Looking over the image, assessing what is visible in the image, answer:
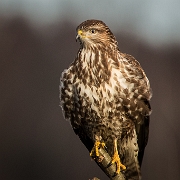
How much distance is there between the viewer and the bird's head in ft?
18.2

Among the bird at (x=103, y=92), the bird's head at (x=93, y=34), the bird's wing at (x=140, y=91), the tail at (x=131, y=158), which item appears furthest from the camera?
the tail at (x=131, y=158)

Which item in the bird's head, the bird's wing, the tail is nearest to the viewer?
the bird's head

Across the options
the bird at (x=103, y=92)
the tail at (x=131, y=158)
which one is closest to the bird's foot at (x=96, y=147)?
the bird at (x=103, y=92)

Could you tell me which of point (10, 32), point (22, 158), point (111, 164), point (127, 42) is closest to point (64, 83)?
point (111, 164)

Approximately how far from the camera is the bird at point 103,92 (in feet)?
18.6

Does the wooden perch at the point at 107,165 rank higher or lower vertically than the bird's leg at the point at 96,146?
lower

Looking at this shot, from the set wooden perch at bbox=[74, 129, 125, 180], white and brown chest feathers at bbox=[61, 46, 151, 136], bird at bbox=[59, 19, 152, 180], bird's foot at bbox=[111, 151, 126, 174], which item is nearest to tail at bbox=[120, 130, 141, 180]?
bird at bbox=[59, 19, 152, 180]

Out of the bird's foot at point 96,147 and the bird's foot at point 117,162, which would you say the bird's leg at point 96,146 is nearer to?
the bird's foot at point 96,147

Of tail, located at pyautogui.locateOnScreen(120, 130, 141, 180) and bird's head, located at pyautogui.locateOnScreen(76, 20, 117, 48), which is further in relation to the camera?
tail, located at pyautogui.locateOnScreen(120, 130, 141, 180)

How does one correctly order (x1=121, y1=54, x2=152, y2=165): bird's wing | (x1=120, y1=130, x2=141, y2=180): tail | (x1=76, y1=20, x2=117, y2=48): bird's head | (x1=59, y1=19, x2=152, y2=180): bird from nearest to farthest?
(x1=76, y1=20, x2=117, y2=48): bird's head < (x1=59, y1=19, x2=152, y2=180): bird < (x1=121, y1=54, x2=152, y2=165): bird's wing < (x1=120, y1=130, x2=141, y2=180): tail

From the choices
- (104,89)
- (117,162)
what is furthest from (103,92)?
(117,162)

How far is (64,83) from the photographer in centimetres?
590

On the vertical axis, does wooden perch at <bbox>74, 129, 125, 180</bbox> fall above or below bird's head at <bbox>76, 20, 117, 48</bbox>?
below

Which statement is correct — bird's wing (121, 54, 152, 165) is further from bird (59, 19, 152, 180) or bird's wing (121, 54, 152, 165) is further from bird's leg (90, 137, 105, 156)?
bird's leg (90, 137, 105, 156)
